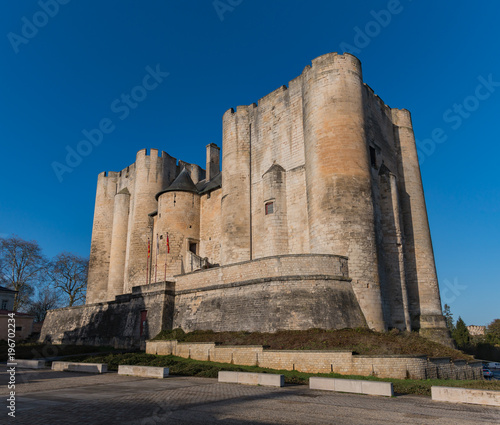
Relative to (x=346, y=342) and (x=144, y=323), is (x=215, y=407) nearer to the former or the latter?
(x=346, y=342)

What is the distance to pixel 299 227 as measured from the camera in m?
22.7

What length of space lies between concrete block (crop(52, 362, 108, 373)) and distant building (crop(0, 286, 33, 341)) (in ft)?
51.2

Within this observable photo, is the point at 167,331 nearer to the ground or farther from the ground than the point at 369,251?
nearer to the ground

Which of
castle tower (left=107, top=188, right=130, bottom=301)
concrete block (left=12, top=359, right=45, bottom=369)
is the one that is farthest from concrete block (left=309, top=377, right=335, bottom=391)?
castle tower (left=107, top=188, right=130, bottom=301)

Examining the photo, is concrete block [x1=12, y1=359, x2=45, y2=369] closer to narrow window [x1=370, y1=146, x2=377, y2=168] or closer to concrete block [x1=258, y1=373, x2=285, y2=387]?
concrete block [x1=258, y1=373, x2=285, y2=387]

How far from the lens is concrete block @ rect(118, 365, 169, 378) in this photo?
12797 millimetres

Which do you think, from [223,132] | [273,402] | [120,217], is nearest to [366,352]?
[273,402]

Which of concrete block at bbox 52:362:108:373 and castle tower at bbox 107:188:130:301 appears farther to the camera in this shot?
castle tower at bbox 107:188:130:301

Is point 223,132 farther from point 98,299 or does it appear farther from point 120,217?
point 98,299

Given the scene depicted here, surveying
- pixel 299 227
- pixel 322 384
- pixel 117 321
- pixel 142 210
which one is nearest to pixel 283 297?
pixel 299 227

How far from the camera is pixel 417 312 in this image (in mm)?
24047

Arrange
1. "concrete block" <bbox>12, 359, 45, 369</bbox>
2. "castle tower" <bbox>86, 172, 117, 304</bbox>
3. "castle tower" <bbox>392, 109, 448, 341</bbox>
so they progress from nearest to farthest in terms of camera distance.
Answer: "concrete block" <bbox>12, 359, 45, 369</bbox>
"castle tower" <bbox>392, 109, 448, 341</bbox>
"castle tower" <bbox>86, 172, 117, 304</bbox>

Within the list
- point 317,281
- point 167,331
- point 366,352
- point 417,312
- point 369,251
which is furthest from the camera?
point 417,312

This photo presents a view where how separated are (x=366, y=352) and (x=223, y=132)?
19.9 meters
